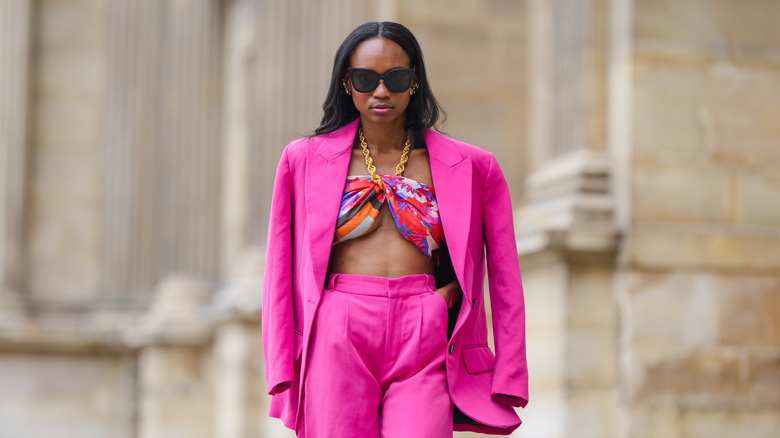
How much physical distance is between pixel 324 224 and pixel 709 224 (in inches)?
201

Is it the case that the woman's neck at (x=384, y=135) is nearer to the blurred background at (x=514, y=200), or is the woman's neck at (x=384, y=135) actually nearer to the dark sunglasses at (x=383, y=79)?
the dark sunglasses at (x=383, y=79)

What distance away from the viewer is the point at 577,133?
9.59 metres

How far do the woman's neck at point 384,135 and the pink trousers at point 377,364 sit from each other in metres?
0.49

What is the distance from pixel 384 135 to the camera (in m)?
4.80

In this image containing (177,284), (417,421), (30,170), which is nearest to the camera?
(417,421)

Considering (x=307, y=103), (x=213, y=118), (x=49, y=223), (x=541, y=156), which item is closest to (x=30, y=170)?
(x=49, y=223)

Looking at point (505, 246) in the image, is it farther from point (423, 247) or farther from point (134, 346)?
point (134, 346)

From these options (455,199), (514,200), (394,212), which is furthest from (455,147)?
(514,200)

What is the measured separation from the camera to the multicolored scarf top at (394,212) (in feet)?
15.4

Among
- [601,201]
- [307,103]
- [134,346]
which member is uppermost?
[307,103]

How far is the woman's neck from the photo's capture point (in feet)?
15.7

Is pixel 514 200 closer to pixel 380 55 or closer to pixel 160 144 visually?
pixel 380 55

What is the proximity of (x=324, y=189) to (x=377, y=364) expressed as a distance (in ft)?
1.95

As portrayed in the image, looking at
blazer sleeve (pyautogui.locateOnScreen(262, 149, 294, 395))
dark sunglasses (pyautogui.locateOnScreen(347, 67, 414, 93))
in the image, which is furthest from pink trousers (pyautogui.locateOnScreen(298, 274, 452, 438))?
dark sunglasses (pyautogui.locateOnScreen(347, 67, 414, 93))
